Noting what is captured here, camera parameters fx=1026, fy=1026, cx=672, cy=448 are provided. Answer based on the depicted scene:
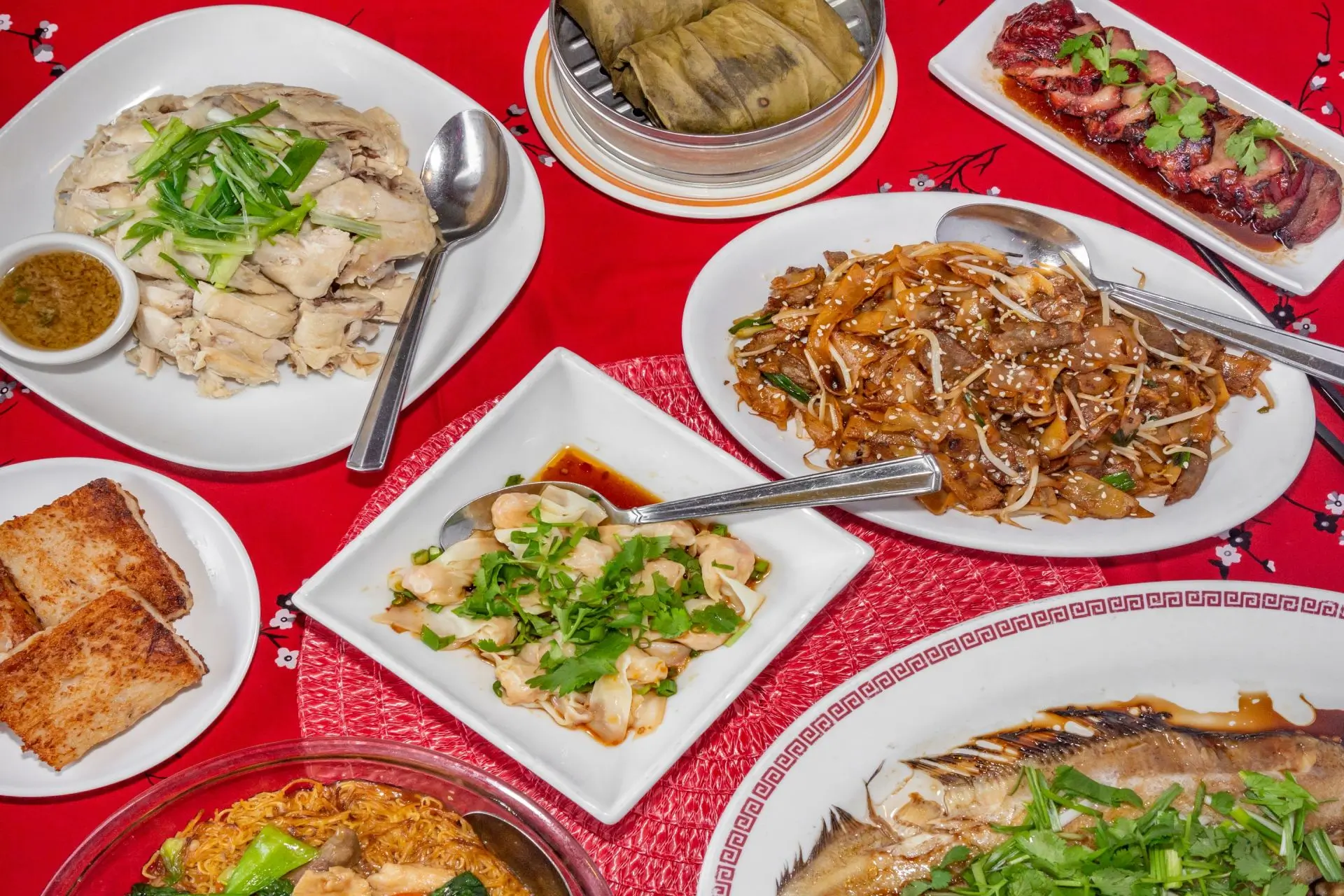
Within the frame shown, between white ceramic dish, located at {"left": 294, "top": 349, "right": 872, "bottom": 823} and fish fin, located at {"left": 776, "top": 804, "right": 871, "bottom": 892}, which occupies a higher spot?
white ceramic dish, located at {"left": 294, "top": 349, "right": 872, "bottom": 823}

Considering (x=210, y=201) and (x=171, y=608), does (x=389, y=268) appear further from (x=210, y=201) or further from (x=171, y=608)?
(x=171, y=608)

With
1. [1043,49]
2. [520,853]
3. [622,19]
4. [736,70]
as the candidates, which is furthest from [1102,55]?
[520,853]

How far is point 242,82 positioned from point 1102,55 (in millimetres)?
2596

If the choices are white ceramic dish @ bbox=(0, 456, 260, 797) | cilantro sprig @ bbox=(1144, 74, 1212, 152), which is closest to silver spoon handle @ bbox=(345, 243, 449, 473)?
white ceramic dish @ bbox=(0, 456, 260, 797)

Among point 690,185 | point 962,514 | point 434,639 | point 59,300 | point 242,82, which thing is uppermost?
point 242,82

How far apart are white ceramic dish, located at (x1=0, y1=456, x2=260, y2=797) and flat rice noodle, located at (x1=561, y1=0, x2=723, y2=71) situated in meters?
1.72

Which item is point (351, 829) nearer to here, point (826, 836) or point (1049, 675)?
point (826, 836)

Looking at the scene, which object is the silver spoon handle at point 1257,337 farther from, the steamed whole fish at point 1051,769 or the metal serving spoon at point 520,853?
the metal serving spoon at point 520,853

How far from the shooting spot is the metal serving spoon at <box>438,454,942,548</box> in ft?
8.16

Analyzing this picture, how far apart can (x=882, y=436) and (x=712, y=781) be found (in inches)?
39.3

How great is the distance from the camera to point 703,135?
2.77 metres

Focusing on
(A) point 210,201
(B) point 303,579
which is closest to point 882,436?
(B) point 303,579

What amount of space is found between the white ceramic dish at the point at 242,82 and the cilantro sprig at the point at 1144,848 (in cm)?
188

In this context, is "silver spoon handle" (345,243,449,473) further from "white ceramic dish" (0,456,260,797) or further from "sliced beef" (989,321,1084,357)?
"sliced beef" (989,321,1084,357)
